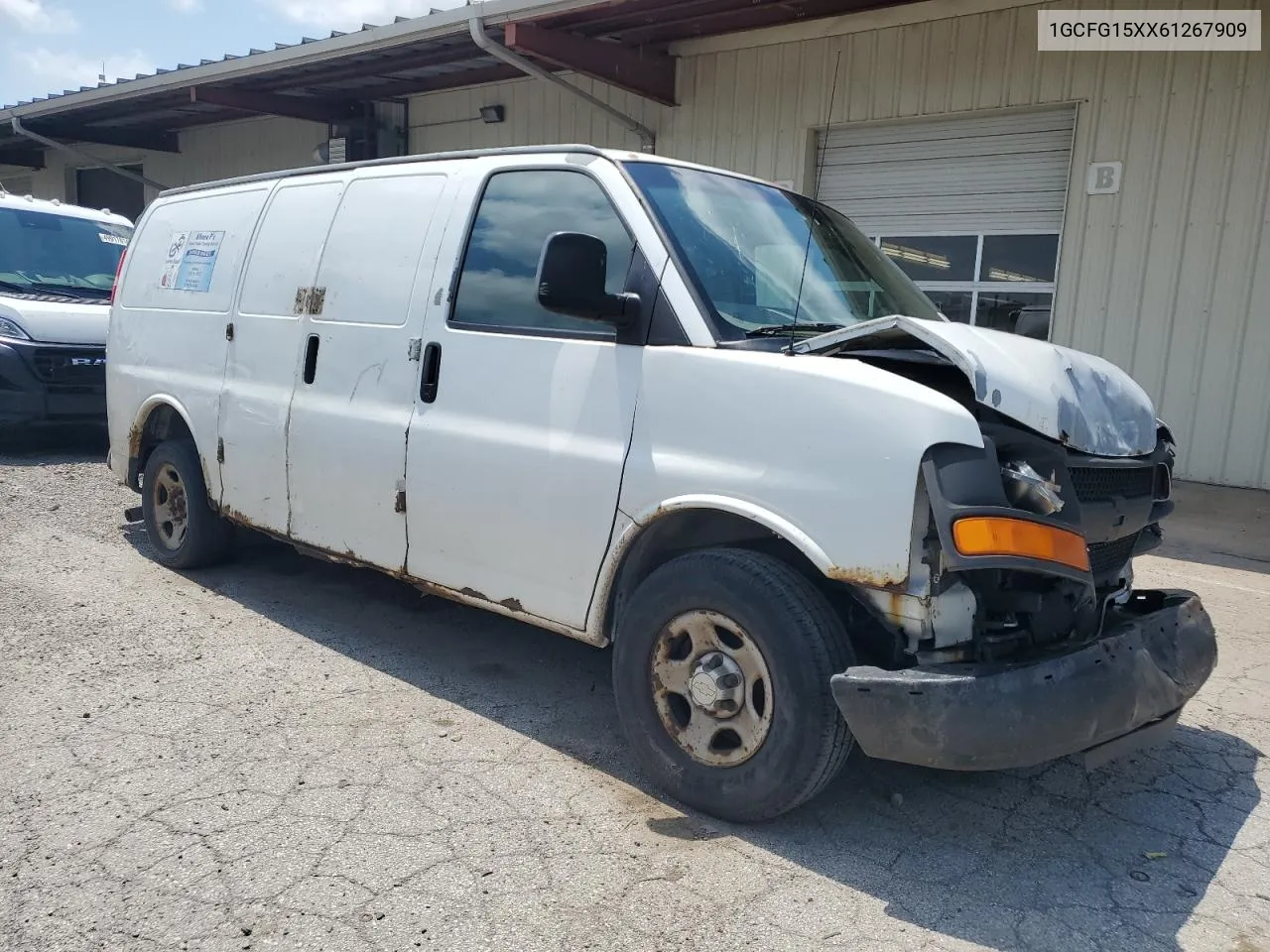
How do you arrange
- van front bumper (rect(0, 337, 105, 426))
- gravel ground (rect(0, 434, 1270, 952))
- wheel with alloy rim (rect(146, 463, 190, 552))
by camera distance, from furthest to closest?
van front bumper (rect(0, 337, 105, 426)) < wheel with alloy rim (rect(146, 463, 190, 552)) < gravel ground (rect(0, 434, 1270, 952))

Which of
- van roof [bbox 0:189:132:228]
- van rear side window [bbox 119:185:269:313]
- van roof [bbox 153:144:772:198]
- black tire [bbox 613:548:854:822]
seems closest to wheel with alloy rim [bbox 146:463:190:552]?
van rear side window [bbox 119:185:269:313]

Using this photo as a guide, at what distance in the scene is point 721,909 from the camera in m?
2.62

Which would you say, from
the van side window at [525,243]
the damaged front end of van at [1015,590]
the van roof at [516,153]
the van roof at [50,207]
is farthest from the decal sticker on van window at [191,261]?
the van roof at [50,207]

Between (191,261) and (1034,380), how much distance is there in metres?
4.57

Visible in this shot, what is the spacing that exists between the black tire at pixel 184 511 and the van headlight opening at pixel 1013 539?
4.20 metres

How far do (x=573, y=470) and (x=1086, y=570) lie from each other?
1658 millimetres

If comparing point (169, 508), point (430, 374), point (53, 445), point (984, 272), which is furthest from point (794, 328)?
point (53, 445)

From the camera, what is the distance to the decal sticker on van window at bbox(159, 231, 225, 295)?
17.4 ft

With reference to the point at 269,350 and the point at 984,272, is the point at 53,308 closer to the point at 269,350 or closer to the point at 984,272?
the point at 269,350

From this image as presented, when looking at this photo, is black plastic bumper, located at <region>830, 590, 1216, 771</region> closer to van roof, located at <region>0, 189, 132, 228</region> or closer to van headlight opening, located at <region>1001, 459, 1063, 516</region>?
van headlight opening, located at <region>1001, 459, 1063, 516</region>

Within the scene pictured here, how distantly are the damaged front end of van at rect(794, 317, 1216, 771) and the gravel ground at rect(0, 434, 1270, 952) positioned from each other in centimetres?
42

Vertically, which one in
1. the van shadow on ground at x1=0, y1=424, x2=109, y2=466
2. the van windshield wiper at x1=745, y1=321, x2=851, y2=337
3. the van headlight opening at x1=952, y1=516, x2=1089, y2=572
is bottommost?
the van shadow on ground at x1=0, y1=424, x2=109, y2=466

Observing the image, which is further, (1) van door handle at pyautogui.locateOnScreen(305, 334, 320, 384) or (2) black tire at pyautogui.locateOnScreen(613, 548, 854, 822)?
(1) van door handle at pyautogui.locateOnScreen(305, 334, 320, 384)

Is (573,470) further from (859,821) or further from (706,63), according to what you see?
(706,63)
